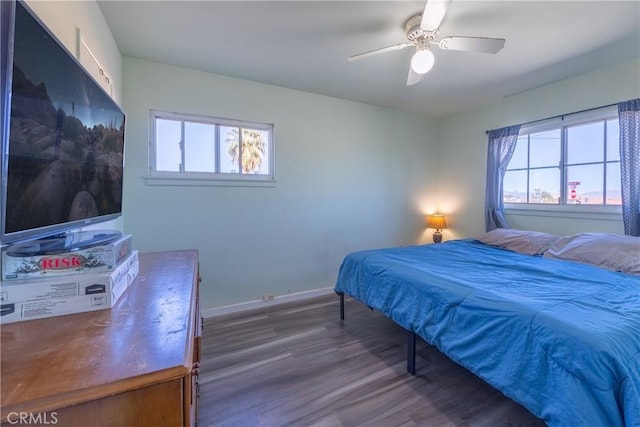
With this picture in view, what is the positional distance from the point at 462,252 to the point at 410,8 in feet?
6.92

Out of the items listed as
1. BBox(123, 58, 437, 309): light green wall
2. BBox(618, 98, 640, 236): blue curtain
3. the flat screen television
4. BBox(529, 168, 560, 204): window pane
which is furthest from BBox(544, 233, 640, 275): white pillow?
the flat screen television

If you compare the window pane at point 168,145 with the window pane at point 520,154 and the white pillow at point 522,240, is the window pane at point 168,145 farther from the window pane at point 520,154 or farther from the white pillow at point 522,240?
the window pane at point 520,154

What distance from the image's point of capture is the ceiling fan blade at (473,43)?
1.69 metres

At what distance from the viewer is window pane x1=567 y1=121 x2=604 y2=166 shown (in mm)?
2652

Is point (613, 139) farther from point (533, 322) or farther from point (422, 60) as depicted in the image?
point (533, 322)

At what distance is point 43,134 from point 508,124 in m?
4.10

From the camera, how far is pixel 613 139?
256cm

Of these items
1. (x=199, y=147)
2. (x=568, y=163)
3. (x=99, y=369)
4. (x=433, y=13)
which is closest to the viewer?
(x=99, y=369)

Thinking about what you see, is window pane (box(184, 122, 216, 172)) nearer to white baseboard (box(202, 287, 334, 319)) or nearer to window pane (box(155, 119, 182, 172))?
window pane (box(155, 119, 182, 172))

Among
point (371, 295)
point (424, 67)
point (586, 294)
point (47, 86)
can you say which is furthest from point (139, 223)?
point (586, 294)

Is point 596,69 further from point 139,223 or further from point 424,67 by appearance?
point 139,223

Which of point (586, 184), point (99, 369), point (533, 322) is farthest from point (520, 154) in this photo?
point (99, 369)

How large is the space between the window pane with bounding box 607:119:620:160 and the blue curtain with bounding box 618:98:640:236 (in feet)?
0.37

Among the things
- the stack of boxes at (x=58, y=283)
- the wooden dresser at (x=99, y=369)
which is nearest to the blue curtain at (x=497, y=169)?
the wooden dresser at (x=99, y=369)
